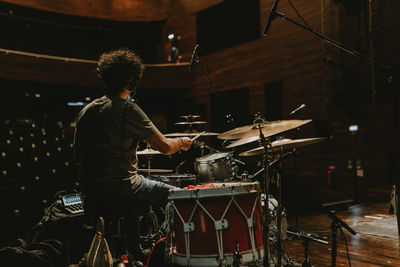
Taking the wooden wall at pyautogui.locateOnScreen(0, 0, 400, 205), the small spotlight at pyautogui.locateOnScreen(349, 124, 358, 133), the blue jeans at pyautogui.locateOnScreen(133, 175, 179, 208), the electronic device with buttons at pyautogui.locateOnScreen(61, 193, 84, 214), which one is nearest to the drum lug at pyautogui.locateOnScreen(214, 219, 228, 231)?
the blue jeans at pyautogui.locateOnScreen(133, 175, 179, 208)

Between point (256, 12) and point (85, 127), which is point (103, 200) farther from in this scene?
point (256, 12)

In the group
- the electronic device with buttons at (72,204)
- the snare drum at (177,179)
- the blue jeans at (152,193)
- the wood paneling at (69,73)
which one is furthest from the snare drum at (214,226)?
the wood paneling at (69,73)

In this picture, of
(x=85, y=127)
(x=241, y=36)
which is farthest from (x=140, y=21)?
(x=85, y=127)

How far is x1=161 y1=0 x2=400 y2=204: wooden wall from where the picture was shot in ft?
22.0

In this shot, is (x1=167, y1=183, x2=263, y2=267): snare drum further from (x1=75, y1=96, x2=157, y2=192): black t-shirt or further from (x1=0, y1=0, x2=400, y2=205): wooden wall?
(x1=0, y1=0, x2=400, y2=205): wooden wall

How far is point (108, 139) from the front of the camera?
83.9 inches

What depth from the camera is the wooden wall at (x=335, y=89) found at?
6.71 metres

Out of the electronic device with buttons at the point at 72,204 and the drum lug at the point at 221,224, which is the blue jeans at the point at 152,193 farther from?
Answer: the electronic device with buttons at the point at 72,204

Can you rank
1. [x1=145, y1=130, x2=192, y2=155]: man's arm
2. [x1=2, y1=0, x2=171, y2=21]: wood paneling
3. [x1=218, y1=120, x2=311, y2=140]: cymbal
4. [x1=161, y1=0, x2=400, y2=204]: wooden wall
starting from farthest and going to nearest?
1. [x1=2, y1=0, x2=171, y2=21]: wood paneling
2. [x1=161, y1=0, x2=400, y2=204]: wooden wall
3. [x1=218, y1=120, x2=311, y2=140]: cymbal
4. [x1=145, y1=130, x2=192, y2=155]: man's arm

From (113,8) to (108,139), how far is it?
32.3 ft

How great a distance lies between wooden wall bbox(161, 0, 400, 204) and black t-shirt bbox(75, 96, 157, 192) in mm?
5952

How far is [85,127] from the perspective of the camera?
217 cm

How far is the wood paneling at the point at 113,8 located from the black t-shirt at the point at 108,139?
363 inches

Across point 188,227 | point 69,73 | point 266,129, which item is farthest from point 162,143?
point 69,73
